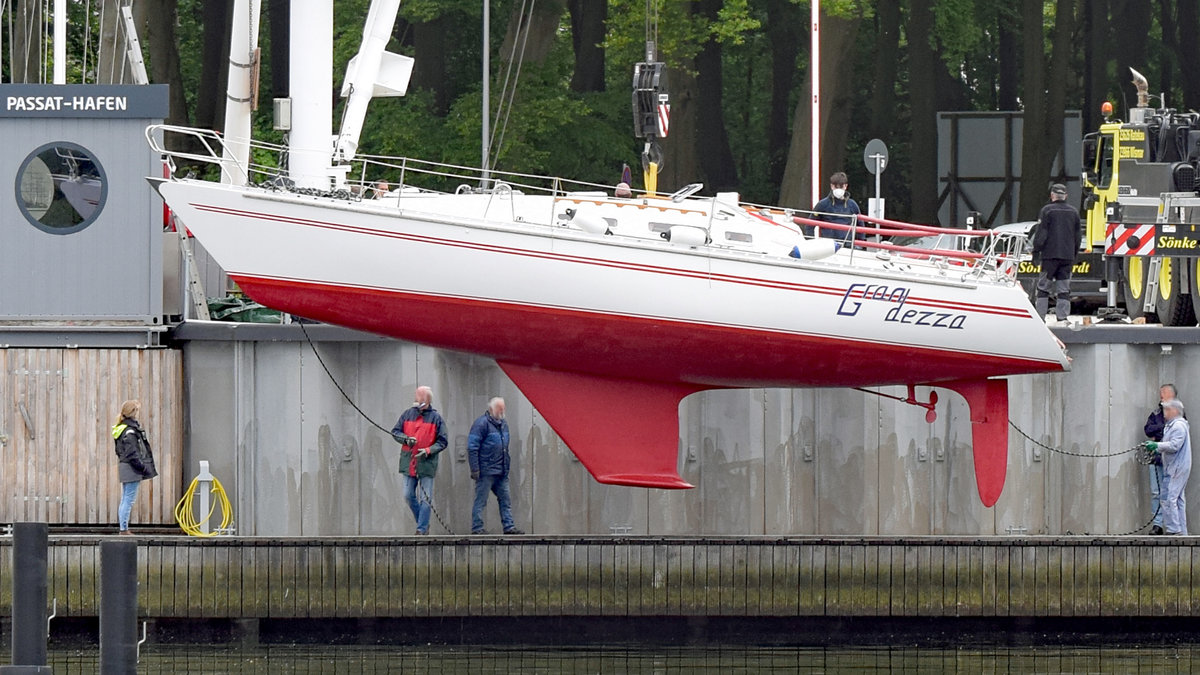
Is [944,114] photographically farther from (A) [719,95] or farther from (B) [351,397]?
(B) [351,397]

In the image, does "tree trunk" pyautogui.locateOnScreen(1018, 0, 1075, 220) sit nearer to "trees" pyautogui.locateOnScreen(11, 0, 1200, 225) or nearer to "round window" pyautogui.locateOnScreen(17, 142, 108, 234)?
"trees" pyautogui.locateOnScreen(11, 0, 1200, 225)

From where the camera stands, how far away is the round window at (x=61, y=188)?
16.6 metres

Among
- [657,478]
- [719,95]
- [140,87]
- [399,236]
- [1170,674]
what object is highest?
[719,95]

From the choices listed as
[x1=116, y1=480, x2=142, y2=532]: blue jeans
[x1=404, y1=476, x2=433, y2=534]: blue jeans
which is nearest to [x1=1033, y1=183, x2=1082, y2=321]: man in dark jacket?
[x1=404, y1=476, x2=433, y2=534]: blue jeans

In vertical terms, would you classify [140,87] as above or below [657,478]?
above

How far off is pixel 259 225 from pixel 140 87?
7.83 feet

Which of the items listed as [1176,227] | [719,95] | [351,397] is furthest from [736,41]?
[351,397]

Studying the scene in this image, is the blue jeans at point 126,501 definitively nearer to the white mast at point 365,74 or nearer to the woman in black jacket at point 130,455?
the woman in black jacket at point 130,455

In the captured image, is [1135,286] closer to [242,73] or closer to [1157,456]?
[1157,456]

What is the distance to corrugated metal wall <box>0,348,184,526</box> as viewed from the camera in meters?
16.7

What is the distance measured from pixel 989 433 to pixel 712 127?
64.5 ft

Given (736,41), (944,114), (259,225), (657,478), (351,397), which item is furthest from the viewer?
(944,114)

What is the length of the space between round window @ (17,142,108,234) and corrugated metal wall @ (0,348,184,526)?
111 centimetres

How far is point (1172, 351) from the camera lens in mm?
17203
